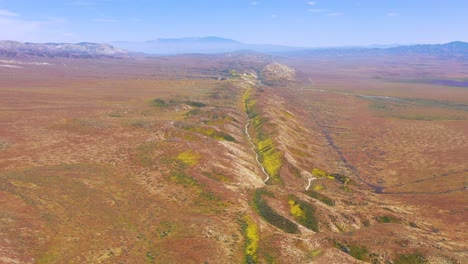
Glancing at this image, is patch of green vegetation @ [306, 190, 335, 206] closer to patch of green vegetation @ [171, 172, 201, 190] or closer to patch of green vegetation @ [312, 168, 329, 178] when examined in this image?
patch of green vegetation @ [312, 168, 329, 178]

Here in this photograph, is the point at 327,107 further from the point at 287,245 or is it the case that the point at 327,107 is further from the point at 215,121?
the point at 287,245

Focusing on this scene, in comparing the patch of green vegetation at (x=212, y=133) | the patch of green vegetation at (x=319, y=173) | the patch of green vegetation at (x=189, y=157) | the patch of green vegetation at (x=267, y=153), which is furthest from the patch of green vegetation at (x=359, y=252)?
the patch of green vegetation at (x=212, y=133)

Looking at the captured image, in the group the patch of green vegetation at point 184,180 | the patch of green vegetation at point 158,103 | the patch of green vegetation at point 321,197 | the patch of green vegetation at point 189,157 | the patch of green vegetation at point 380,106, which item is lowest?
the patch of green vegetation at point 321,197

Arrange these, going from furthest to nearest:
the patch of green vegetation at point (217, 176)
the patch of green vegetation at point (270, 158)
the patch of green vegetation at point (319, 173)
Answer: the patch of green vegetation at point (319, 173)
the patch of green vegetation at point (270, 158)
the patch of green vegetation at point (217, 176)

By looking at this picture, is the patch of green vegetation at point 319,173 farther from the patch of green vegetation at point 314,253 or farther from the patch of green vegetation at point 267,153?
the patch of green vegetation at point 314,253

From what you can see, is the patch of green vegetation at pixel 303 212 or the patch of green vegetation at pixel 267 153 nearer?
the patch of green vegetation at pixel 303 212

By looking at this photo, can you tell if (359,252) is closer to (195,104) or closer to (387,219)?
(387,219)

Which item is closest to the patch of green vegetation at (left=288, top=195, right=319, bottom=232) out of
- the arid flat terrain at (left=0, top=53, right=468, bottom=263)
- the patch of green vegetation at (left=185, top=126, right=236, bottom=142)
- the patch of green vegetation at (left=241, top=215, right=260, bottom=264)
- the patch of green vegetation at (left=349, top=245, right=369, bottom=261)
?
the arid flat terrain at (left=0, top=53, right=468, bottom=263)
